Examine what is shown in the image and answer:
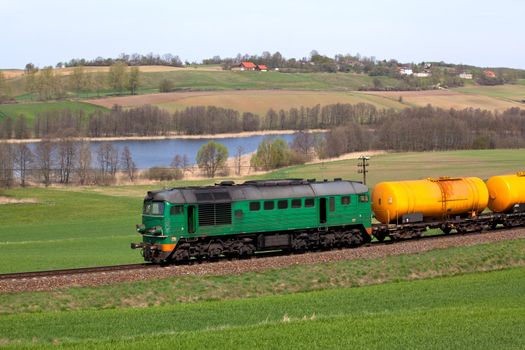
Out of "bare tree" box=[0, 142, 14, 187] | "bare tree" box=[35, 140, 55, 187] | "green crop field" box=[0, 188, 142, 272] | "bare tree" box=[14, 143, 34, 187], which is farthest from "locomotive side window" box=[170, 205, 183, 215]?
"bare tree" box=[35, 140, 55, 187]

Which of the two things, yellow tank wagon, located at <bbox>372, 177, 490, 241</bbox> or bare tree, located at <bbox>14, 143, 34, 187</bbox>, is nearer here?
yellow tank wagon, located at <bbox>372, 177, 490, 241</bbox>

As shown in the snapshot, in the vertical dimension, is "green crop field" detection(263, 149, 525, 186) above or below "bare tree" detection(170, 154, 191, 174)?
above

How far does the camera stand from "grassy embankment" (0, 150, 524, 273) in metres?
46.1

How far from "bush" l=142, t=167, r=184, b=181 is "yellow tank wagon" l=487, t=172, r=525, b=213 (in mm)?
80166

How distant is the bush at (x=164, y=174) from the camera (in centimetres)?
12269

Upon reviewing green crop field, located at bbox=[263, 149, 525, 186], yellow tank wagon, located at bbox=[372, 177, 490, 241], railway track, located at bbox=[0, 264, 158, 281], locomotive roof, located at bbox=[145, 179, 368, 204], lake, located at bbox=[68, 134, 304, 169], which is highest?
locomotive roof, located at bbox=[145, 179, 368, 204]

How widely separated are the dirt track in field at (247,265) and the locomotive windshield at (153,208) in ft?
10.9

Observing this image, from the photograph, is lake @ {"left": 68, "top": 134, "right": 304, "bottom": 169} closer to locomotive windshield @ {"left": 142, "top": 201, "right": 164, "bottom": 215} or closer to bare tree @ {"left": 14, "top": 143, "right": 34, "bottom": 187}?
→ bare tree @ {"left": 14, "top": 143, "right": 34, "bottom": 187}

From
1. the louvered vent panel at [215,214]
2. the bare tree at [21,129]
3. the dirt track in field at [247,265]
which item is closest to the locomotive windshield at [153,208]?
the louvered vent panel at [215,214]

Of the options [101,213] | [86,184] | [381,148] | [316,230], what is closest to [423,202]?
[316,230]

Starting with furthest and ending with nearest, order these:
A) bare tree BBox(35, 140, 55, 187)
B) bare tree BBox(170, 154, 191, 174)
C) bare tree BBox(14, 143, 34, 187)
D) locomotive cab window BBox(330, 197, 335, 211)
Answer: bare tree BBox(170, 154, 191, 174) → bare tree BBox(35, 140, 55, 187) → bare tree BBox(14, 143, 34, 187) → locomotive cab window BBox(330, 197, 335, 211)

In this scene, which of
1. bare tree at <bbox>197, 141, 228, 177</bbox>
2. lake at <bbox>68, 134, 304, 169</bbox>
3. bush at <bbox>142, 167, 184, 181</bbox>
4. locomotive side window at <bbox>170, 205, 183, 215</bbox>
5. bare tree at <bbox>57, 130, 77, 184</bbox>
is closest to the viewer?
locomotive side window at <bbox>170, 205, 183, 215</bbox>

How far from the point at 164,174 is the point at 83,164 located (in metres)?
16.9

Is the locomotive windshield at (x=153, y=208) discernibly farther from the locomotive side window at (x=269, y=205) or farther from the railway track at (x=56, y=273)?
the locomotive side window at (x=269, y=205)
